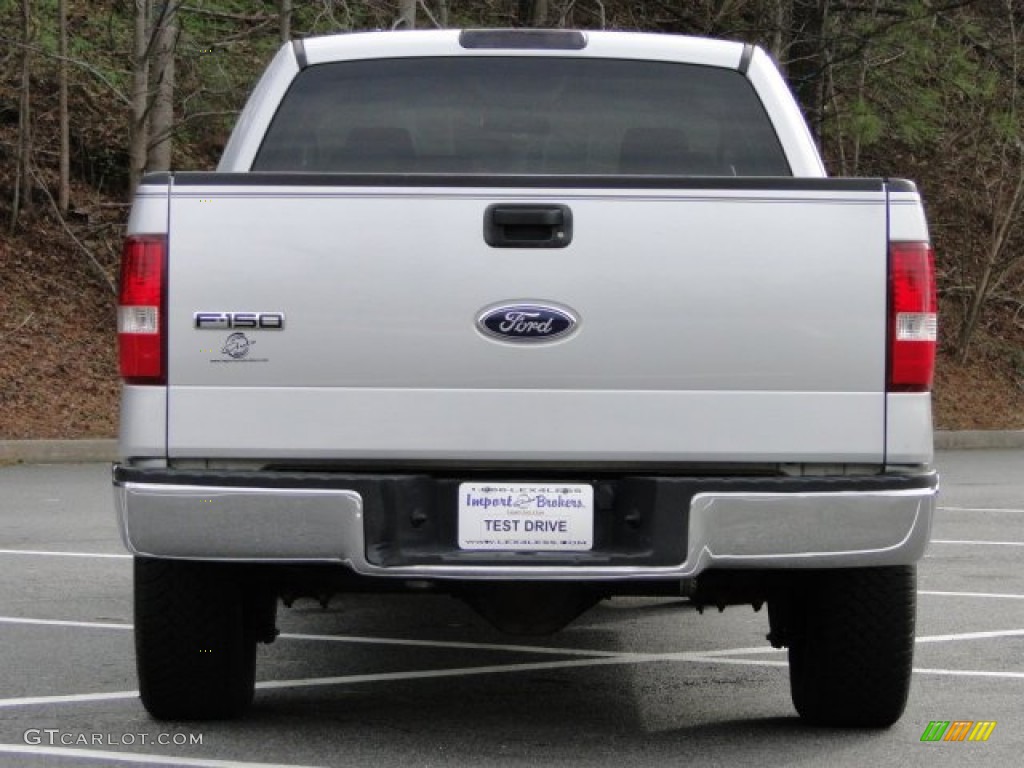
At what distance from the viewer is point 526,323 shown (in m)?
5.01

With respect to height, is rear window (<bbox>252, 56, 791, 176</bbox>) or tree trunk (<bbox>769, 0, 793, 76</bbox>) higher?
tree trunk (<bbox>769, 0, 793, 76</bbox>)

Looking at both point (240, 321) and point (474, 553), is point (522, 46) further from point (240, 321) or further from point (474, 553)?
point (474, 553)

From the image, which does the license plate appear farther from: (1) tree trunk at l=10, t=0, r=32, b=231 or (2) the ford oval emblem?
Answer: (1) tree trunk at l=10, t=0, r=32, b=231

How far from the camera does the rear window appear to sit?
6.26 meters

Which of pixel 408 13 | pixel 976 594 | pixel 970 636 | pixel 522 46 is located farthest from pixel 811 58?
pixel 522 46

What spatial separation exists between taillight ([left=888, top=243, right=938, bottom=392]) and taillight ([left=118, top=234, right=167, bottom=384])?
1.91 meters

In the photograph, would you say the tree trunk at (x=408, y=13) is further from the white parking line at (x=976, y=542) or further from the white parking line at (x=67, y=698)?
the white parking line at (x=67, y=698)

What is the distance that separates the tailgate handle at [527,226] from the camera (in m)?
5.01

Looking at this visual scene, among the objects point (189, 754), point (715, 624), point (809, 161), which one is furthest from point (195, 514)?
point (715, 624)

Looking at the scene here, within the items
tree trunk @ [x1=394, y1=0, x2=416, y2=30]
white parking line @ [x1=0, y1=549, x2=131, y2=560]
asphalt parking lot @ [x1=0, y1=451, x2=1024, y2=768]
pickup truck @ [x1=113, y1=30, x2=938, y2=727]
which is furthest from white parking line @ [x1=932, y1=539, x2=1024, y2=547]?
tree trunk @ [x1=394, y1=0, x2=416, y2=30]

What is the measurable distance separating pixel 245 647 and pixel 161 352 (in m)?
1.15

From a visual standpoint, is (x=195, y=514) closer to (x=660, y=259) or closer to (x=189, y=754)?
(x=189, y=754)

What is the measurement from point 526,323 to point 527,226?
0.26m

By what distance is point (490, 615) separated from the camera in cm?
547
